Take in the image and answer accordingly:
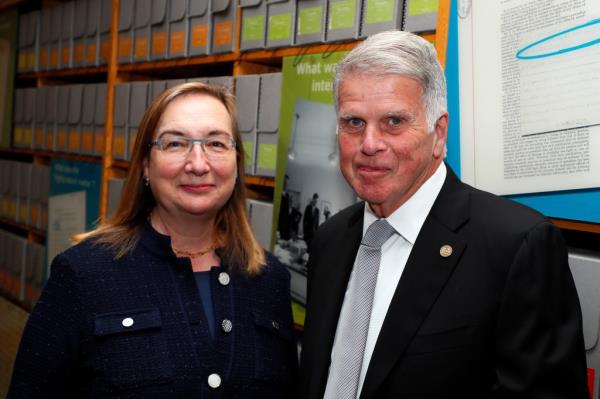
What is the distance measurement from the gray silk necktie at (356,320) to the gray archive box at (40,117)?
10.3ft

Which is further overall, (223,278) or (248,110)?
(248,110)

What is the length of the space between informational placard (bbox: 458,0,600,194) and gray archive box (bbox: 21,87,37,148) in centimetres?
319

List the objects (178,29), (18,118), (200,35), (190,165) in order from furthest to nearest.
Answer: (18,118) → (178,29) → (200,35) → (190,165)

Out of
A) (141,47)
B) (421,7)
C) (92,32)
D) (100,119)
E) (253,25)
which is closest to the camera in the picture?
(421,7)

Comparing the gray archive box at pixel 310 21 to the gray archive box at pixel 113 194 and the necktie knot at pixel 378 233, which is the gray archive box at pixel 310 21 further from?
the gray archive box at pixel 113 194

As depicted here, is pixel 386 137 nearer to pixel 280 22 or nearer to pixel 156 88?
pixel 280 22

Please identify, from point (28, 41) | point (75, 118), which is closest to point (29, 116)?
point (28, 41)

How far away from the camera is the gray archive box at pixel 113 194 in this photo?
3.08 m

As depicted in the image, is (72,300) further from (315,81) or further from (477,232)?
(315,81)

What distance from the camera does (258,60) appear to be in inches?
94.5

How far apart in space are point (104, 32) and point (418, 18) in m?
2.09

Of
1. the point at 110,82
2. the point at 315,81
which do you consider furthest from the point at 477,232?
Result: the point at 110,82

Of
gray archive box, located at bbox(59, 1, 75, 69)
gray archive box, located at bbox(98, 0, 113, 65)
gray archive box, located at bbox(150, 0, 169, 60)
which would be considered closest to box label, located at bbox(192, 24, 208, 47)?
gray archive box, located at bbox(150, 0, 169, 60)

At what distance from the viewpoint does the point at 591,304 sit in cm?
132
